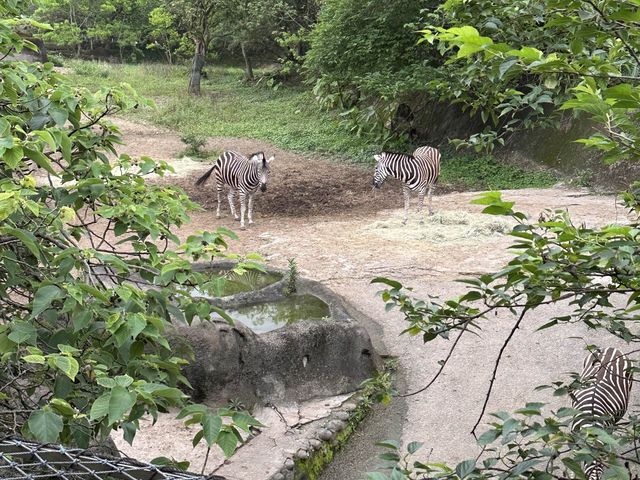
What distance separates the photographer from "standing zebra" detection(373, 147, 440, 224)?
1221cm

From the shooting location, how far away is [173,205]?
118 inches

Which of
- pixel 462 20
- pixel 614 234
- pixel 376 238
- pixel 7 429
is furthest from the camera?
pixel 376 238

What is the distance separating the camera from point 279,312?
312 inches

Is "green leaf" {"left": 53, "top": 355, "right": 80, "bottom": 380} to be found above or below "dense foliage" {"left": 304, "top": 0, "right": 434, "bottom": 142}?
below

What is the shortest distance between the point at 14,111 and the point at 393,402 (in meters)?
4.47

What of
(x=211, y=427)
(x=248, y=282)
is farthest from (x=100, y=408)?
(x=248, y=282)

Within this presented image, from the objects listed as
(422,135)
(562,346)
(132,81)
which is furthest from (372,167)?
(132,81)

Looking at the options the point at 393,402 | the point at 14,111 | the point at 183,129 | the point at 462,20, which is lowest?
the point at 393,402

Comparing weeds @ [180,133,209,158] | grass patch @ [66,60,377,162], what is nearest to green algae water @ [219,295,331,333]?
grass patch @ [66,60,377,162]

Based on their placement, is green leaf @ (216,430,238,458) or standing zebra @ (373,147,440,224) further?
standing zebra @ (373,147,440,224)

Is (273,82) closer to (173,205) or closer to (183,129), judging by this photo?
(183,129)

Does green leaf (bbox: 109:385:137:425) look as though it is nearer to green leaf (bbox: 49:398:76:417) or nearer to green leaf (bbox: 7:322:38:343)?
green leaf (bbox: 49:398:76:417)

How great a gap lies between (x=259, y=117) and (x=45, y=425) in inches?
836

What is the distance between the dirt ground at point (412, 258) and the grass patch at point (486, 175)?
73cm
